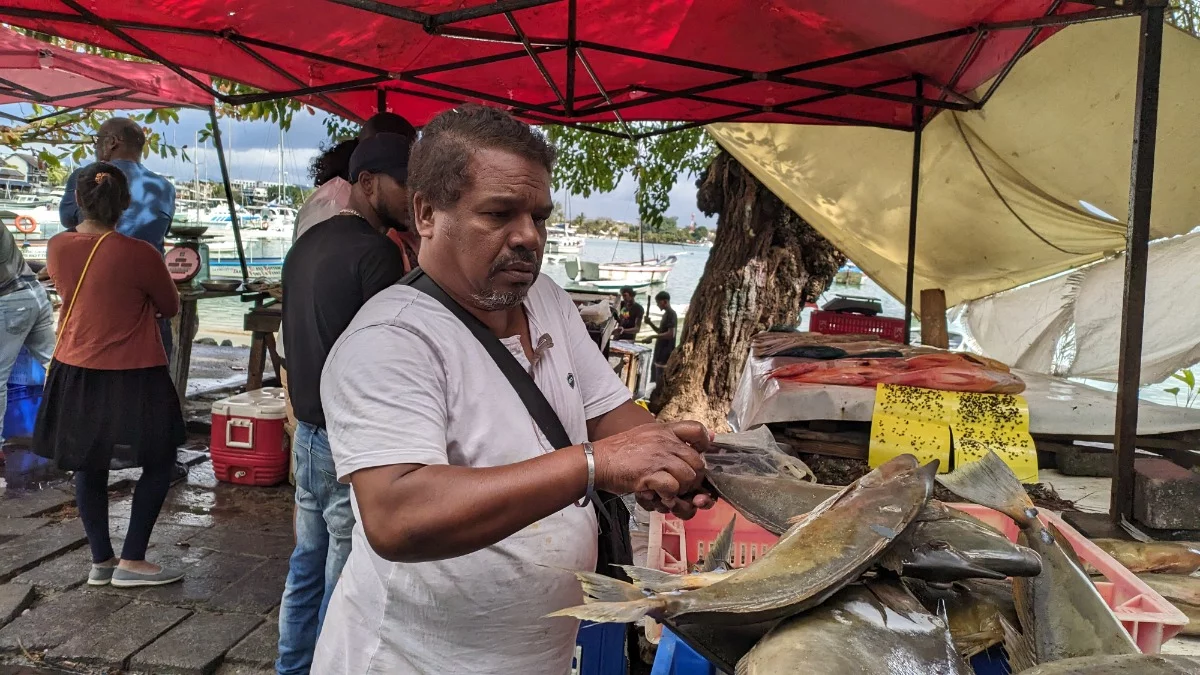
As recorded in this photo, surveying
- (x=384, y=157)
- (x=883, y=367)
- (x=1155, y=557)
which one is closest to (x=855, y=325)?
(x=883, y=367)

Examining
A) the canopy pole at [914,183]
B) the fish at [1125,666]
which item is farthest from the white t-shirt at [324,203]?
the canopy pole at [914,183]

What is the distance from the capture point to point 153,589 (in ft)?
14.5

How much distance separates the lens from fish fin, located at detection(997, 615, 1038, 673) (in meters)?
1.78

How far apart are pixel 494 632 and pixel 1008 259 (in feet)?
22.8

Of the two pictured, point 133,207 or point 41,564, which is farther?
point 133,207

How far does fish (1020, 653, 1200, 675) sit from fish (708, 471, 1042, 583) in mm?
186

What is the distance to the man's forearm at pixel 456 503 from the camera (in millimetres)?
1327

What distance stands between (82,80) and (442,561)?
29.7ft

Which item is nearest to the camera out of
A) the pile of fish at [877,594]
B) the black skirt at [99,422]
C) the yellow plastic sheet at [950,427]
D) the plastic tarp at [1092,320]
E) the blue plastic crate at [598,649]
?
the pile of fish at [877,594]

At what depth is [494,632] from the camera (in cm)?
163

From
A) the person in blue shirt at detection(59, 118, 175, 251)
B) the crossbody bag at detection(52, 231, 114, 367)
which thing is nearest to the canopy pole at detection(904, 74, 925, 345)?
the crossbody bag at detection(52, 231, 114, 367)

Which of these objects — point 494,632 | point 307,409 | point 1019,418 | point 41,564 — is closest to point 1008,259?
point 1019,418

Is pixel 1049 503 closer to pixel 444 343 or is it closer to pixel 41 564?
pixel 444 343

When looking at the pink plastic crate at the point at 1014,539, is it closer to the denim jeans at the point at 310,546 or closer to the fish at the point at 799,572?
the fish at the point at 799,572
